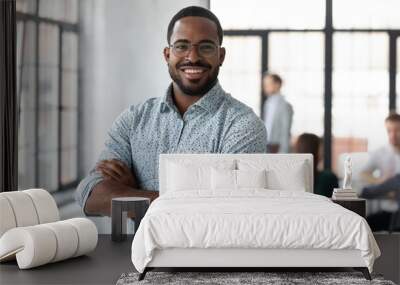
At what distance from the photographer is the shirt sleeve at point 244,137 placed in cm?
682

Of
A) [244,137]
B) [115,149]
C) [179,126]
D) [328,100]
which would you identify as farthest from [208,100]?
[328,100]

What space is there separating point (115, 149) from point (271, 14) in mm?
2188

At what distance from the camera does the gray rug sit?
486 cm

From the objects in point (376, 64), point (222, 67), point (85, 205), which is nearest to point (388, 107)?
point (376, 64)

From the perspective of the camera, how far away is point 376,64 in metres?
8.15

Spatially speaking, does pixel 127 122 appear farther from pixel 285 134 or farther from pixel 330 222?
pixel 330 222

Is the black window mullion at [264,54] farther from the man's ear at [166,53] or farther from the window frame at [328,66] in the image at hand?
the man's ear at [166,53]

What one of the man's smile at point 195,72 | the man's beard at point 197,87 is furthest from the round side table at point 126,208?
the man's smile at point 195,72

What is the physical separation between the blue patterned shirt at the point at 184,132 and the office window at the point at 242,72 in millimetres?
762

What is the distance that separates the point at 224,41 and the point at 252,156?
5.97 ft

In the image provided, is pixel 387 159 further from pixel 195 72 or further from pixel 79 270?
pixel 79 270

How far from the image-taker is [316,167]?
8094 mm

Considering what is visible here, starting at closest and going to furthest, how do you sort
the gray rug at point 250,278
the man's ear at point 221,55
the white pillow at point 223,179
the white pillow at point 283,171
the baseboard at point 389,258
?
the gray rug at point 250,278 → the baseboard at point 389,258 → the white pillow at point 223,179 → the white pillow at point 283,171 → the man's ear at point 221,55

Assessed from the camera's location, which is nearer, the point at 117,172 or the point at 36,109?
the point at 117,172
